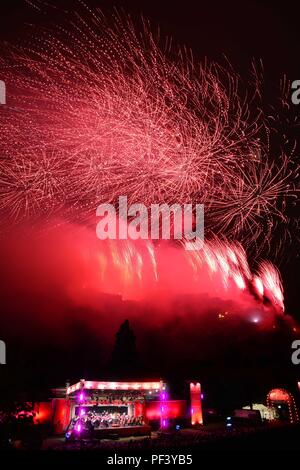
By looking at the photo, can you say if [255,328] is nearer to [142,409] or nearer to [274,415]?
[274,415]

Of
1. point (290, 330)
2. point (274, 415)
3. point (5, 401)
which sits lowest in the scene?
point (274, 415)

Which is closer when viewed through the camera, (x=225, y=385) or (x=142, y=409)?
(x=142, y=409)

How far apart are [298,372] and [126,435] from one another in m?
23.0

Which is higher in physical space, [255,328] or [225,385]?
[255,328]

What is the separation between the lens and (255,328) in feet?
160

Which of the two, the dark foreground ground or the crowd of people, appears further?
the crowd of people
